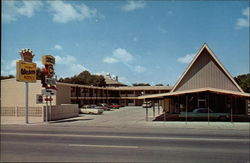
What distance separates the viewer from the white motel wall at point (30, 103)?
Answer: 33.7 m

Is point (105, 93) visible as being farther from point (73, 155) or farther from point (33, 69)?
point (73, 155)

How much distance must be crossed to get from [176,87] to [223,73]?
243 inches

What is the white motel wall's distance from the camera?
33.7 metres

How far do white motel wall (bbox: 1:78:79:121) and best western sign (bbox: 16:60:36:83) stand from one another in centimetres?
466

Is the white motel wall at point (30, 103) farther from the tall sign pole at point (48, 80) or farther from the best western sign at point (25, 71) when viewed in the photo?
the best western sign at point (25, 71)

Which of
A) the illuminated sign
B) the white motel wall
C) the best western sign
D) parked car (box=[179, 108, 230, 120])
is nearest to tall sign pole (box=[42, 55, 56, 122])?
the illuminated sign

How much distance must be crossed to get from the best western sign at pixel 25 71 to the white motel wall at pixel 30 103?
4.66m

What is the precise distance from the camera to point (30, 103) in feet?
136

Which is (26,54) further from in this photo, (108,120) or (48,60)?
(108,120)

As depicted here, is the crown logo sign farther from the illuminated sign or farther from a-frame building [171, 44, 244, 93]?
a-frame building [171, 44, 244, 93]

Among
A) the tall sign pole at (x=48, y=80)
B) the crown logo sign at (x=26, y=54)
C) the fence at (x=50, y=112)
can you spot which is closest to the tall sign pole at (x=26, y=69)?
the crown logo sign at (x=26, y=54)

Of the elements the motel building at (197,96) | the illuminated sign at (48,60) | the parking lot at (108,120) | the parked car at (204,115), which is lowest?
the parking lot at (108,120)

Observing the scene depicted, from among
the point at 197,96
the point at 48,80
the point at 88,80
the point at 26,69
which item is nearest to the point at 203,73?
the point at 197,96

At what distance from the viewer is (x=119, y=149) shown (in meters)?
11.5
